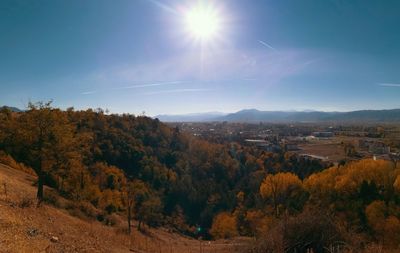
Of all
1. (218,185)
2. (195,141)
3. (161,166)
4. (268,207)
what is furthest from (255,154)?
(268,207)

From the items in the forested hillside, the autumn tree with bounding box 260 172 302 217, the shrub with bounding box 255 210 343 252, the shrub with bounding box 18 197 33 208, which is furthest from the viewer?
the autumn tree with bounding box 260 172 302 217

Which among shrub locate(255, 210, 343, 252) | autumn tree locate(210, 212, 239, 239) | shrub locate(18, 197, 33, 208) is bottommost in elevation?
autumn tree locate(210, 212, 239, 239)

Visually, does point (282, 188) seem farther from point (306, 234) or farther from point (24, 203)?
point (306, 234)

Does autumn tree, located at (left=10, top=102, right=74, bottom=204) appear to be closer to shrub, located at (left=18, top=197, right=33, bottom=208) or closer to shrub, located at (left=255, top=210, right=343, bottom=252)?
shrub, located at (left=18, top=197, right=33, bottom=208)

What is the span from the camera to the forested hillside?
2573cm

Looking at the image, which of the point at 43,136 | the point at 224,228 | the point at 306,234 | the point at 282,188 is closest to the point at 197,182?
the point at 282,188

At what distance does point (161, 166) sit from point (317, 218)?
73.8 meters

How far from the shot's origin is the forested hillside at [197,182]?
25.7 m

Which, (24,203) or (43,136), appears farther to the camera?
(43,136)

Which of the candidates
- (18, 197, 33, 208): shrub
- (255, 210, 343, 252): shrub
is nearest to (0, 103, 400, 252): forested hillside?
(255, 210, 343, 252): shrub

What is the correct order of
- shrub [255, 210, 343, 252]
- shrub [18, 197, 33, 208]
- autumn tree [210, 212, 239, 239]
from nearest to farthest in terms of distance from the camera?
shrub [255, 210, 343, 252] → shrub [18, 197, 33, 208] → autumn tree [210, 212, 239, 239]

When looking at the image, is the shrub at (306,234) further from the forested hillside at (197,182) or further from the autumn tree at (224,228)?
the autumn tree at (224,228)

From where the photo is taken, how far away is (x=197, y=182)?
271ft

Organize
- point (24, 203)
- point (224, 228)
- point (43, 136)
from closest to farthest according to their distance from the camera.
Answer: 1. point (24, 203)
2. point (43, 136)
3. point (224, 228)
